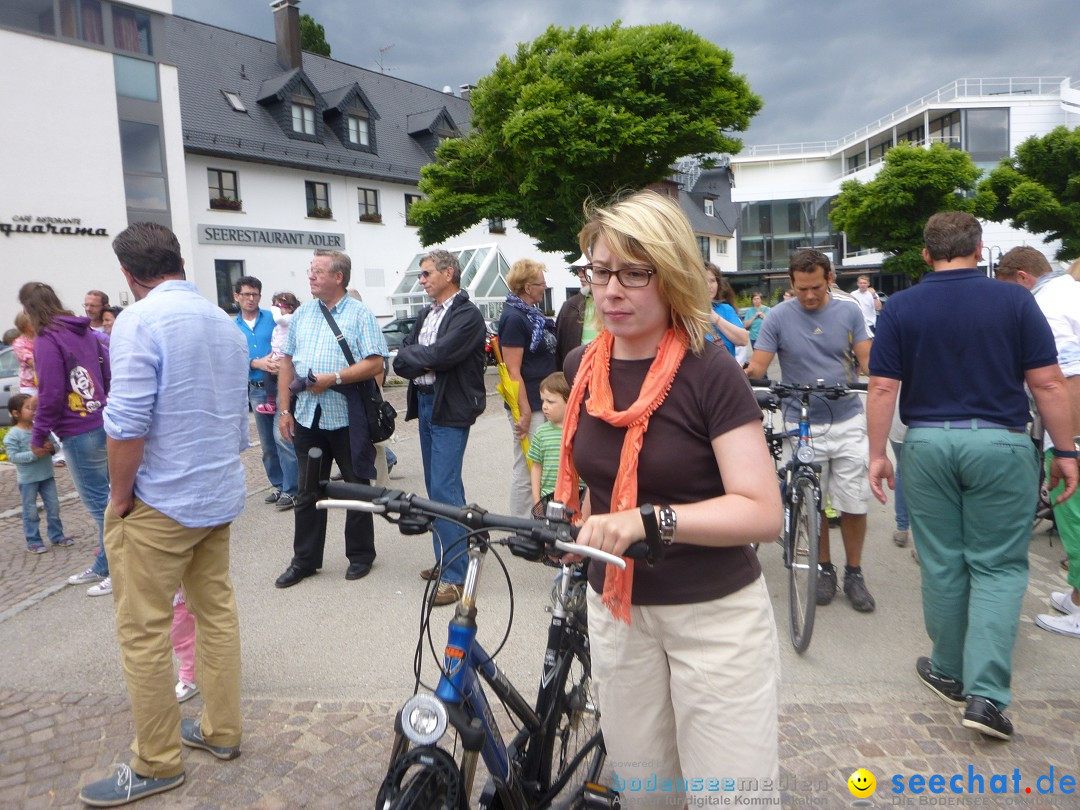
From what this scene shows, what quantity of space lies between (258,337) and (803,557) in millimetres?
5587

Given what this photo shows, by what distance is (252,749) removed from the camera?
3.50m

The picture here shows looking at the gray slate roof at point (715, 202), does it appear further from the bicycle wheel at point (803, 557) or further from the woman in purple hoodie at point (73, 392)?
the bicycle wheel at point (803, 557)

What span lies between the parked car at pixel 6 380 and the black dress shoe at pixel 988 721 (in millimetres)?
15327

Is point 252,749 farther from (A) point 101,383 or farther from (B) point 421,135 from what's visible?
(B) point 421,135

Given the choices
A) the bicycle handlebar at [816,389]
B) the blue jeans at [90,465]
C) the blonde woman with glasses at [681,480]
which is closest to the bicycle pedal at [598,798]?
the blonde woman with glasses at [681,480]

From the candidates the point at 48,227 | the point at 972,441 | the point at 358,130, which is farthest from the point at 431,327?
the point at 358,130

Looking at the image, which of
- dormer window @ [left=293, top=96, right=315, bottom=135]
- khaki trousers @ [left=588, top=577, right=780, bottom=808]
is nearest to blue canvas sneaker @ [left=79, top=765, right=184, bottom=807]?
khaki trousers @ [left=588, top=577, right=780, bottom=808]

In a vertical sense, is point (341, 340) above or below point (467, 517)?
above

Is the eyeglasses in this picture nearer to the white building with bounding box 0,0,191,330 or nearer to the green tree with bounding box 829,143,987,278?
the white building with bounding box 0,0,191,330

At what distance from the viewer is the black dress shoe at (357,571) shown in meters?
5.66

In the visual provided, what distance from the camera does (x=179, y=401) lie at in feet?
10.5

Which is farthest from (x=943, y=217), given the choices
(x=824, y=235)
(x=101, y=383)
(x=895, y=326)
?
(x=824, y=235)

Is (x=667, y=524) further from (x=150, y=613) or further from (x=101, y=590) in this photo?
(x=101, y=590)

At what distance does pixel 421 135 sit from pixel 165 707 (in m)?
36.9
